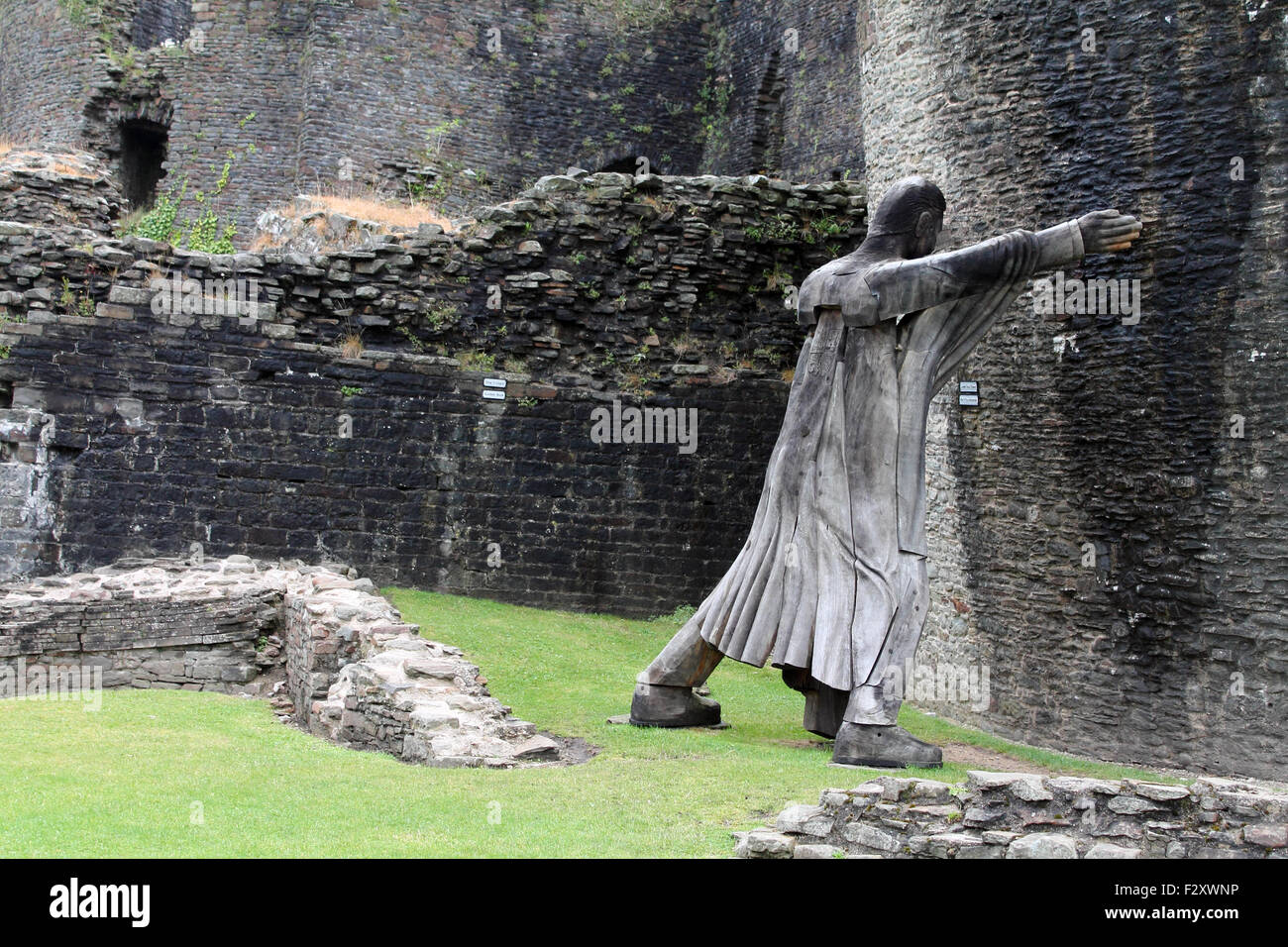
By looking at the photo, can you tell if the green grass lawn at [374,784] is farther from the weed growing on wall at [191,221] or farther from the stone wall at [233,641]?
the weed growing on wall at [191,221]

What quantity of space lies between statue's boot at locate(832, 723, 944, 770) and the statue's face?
2.42 m

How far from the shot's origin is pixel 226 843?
4.75 meters

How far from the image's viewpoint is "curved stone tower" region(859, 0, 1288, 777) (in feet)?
26.2

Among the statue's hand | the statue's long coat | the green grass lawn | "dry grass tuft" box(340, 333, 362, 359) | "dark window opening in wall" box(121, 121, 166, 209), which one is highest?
"dark window opening in wall" box(121, 121, 166, 209)

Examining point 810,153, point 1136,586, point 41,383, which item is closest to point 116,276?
point 41,383

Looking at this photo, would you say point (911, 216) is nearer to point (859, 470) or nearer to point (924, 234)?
point (924, 234)

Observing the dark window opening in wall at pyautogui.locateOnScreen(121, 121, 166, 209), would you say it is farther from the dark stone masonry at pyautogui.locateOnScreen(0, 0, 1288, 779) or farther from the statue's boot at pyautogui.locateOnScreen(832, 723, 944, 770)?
the statue's boot at pyautogui.locateOnScreen(832, 723, 944, 770)

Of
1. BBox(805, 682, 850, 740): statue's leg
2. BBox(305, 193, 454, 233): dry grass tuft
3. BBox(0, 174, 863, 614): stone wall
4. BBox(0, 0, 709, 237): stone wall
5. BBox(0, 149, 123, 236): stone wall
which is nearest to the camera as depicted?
BBox(805, 682, 850, 740): statue's leg

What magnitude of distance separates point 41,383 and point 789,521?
8.72 m

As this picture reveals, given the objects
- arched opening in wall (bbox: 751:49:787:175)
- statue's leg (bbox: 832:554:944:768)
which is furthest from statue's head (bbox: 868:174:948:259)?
arched opening in wall (bbox: 751:49:787:175)

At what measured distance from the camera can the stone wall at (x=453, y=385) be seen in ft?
42.4

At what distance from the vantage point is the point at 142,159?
25562 millimetres

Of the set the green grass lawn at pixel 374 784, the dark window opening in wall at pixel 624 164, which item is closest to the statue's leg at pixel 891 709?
the green grass lawn at pixel 374 784

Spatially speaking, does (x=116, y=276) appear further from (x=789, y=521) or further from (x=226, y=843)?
(x=226, y=843)
